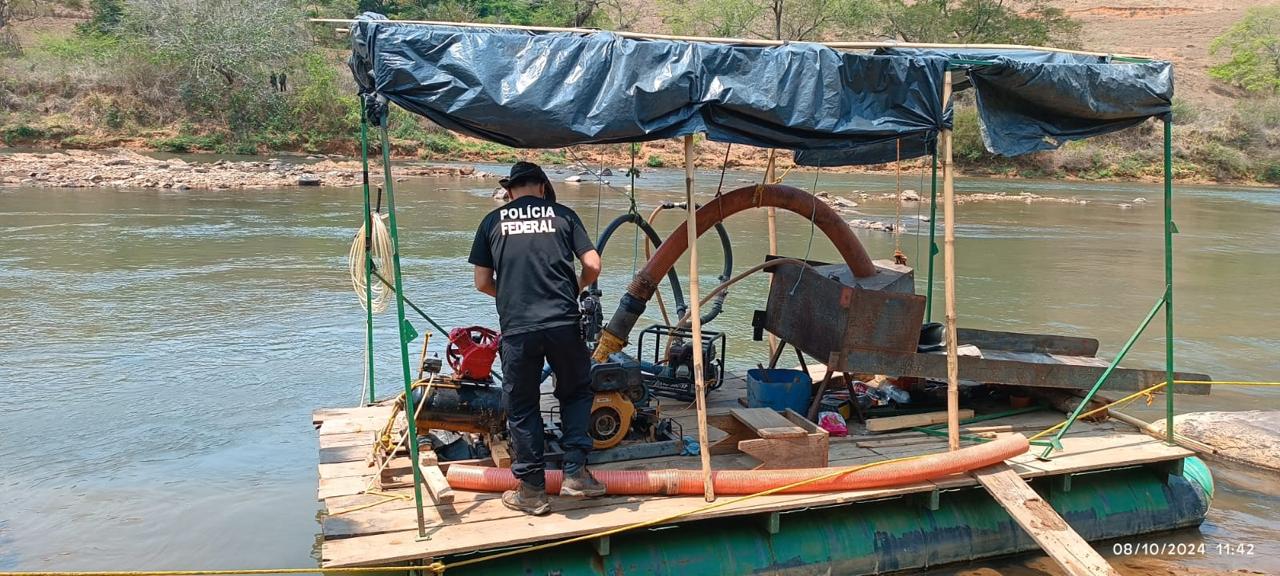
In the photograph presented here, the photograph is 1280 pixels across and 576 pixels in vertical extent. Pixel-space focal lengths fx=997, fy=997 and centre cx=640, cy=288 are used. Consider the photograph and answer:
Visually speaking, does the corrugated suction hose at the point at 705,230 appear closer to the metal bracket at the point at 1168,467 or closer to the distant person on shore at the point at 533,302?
the distant person on shore at the point at 533,302

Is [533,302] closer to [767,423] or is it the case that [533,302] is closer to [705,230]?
[767,423]

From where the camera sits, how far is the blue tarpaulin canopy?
445 cm

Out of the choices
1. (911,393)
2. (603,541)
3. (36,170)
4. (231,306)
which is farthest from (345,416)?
(36,170)

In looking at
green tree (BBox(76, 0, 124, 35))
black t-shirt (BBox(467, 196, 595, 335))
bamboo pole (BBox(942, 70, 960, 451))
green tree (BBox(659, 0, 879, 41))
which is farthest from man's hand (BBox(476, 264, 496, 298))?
green tree (BBox(76, 0, 124, 35))

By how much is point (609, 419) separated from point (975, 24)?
49.1 metres

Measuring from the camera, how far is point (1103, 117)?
5.69m

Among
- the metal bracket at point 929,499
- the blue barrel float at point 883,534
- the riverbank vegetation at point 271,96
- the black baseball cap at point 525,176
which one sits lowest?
the blue barrel float at point 883,534

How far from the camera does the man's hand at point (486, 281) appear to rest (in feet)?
15.4

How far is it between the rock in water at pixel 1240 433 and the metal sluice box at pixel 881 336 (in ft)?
5.34

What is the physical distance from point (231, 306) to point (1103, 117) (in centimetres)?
1040

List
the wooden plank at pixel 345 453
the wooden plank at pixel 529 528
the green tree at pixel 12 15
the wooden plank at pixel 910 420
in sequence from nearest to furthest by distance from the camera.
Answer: the wooden plank at pixel 529 528, the wooden plank at pixel 345 453, the wooden plank at pixel 910 420, the green tree at pixel 12 15

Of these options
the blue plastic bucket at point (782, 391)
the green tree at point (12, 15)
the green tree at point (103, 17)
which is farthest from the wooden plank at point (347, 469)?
the green tree at point (103, 17)

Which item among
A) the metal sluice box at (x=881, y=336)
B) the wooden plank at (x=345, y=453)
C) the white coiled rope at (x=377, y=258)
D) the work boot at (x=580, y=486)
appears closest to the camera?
the work boot at (x=580, y=486)

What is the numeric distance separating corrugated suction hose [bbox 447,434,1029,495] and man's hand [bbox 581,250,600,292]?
3.09 ft
